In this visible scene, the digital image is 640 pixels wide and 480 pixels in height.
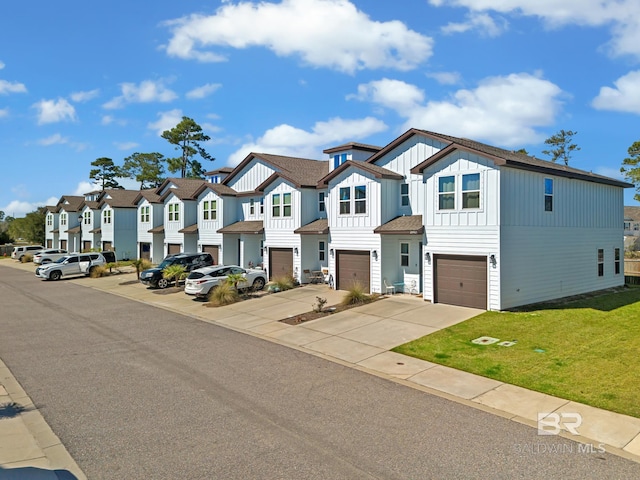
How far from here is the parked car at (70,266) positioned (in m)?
33.9

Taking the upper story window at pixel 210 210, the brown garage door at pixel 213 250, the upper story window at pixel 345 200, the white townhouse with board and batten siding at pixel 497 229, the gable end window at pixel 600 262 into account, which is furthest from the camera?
the upper story window at pixel 210 210

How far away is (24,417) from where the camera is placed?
8.36 m

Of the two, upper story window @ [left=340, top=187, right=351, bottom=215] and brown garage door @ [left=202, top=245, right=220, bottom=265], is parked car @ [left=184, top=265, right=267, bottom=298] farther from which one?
brown garage door @ [left=202, top=245, right=220, bottom=265]

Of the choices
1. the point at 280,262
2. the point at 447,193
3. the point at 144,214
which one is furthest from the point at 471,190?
the point at 144,214

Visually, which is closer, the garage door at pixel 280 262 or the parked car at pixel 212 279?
the parked car at pixel 212 279

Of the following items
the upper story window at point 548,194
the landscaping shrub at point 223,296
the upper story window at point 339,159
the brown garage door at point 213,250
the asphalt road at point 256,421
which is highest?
the upper story window at point 339,159

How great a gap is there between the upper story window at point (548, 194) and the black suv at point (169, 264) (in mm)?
20880

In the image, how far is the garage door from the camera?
27312mm

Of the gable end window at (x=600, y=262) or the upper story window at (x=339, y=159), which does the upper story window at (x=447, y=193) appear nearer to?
the upper story window at (x=339, y=159)

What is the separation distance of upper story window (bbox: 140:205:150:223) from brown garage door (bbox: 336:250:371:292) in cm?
2632

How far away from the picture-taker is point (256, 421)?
8.11 metres

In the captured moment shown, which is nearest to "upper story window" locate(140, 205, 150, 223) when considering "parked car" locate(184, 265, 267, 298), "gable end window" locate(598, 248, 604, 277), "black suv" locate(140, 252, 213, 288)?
"black suv" locate(140, 252, 213, 288)

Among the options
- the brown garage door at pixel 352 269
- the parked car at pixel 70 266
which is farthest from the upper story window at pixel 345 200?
the parked car at pixel 70 266

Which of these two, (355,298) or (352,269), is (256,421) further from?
(352,269)
